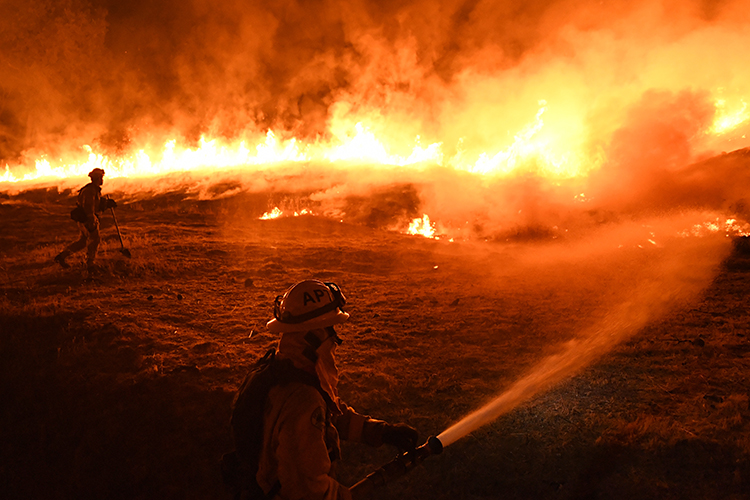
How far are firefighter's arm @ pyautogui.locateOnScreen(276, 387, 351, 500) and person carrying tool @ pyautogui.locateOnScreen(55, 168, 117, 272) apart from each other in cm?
890

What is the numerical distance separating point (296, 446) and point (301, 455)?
0.15 feet

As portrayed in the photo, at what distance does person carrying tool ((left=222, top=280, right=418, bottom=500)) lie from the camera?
2080 millimetres

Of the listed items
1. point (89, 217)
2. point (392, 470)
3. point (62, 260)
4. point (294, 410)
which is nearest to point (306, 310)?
point (294, 410)

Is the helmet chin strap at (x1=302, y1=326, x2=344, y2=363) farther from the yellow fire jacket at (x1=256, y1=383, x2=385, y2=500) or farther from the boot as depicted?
the boot

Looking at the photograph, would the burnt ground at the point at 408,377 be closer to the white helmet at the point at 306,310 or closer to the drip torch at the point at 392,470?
the drip torch at the point at 392,470

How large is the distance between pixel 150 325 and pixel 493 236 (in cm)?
970

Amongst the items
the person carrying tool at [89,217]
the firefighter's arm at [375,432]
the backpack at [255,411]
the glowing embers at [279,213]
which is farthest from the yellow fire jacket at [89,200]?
the backpack at [255,411]

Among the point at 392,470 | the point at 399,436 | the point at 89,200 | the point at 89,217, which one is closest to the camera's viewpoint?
the point at 392,470

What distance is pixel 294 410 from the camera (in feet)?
6.91

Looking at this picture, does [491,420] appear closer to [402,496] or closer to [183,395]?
[402,496]

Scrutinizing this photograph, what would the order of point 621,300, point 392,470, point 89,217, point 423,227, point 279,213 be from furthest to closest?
point 279,213 → point 423,227 → point 89,217 → point 621,300 → point 392,470

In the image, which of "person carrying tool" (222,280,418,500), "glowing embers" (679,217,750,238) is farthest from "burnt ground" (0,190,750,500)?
"person carrying tool" (222,280,418,500)

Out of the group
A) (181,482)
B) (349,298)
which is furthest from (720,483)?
(349,298)

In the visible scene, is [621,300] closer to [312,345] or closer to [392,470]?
[392,470]
